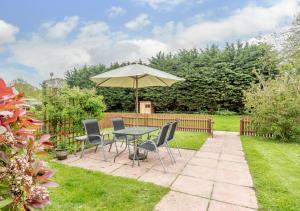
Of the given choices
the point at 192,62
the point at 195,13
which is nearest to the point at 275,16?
the point at 192,62

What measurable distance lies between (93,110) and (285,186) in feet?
18.4

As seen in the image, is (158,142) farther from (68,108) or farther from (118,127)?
(68,108)

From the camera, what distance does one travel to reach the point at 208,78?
52.1 ft

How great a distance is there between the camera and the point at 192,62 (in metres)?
16.9

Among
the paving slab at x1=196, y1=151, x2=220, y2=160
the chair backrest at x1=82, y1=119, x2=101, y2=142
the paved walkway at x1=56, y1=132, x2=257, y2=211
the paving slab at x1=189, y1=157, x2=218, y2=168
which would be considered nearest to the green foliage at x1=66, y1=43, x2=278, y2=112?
the paved walkway at x1=56, y1=132, x2=257, y2=211

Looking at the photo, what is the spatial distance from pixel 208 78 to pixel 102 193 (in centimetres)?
1400

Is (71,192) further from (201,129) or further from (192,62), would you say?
(192,62)

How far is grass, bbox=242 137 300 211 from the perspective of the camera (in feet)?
10.5

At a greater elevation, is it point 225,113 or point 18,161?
point 18,161

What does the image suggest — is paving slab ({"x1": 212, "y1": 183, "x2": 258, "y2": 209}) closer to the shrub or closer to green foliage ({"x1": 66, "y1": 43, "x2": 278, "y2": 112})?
the shrub

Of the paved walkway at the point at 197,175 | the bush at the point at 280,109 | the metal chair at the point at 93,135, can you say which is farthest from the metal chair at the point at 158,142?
the bush at the point at 280,109

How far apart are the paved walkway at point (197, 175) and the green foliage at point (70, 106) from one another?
1188 millimetres

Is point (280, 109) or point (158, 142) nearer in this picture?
point (158, 142)

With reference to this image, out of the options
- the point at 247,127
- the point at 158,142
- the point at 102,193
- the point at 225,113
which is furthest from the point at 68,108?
the point at 225,113
